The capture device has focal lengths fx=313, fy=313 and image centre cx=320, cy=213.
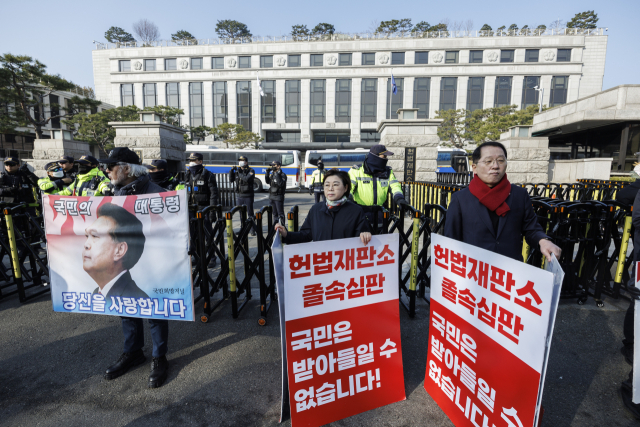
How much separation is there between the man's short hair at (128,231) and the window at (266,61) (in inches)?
1764

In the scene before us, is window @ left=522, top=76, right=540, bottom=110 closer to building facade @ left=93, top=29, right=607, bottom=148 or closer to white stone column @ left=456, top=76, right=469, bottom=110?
building facade @ left=93, top=29, right=607, bottom=148

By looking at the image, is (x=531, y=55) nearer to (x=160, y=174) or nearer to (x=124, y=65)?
(x=160, y=174)

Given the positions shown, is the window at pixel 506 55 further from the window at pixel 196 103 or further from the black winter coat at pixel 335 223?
the black winter coat at pixel 335 223

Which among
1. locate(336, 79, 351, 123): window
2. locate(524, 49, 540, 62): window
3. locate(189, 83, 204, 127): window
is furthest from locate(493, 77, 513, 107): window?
locate(189, 83, 204, 127): window

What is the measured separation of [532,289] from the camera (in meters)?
1.71

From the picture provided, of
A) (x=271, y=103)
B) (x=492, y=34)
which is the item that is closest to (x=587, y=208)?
(x=271, y=103)

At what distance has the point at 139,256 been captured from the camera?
9.04 feet

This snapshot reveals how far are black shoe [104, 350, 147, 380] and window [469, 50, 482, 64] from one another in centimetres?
4741

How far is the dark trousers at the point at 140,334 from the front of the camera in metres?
2.82

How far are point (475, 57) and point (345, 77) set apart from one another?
16.8 metres

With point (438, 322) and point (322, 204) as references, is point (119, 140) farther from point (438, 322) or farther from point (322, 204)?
point (438, 322)

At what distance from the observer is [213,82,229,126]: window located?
140ft

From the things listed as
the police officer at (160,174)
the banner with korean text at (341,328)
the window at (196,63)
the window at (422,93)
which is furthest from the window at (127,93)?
the banner with korean text at (341,328)

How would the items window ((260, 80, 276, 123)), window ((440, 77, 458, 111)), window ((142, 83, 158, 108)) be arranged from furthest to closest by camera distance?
1. window ((142, 83, 158, 108))
2. window ((260, 80, 276, 123))
3. window ((440, 77, 458, 111))
